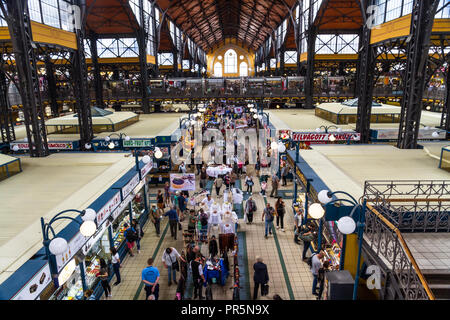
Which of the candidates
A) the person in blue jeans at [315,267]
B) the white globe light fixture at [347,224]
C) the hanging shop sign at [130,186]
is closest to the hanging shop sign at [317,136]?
the hanging shop sign at [130,186]

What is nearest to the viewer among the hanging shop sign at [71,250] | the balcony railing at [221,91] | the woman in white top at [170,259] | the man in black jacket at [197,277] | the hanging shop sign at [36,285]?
the hanging shop sign at [36,285]

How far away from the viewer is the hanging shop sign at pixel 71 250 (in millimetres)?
6706

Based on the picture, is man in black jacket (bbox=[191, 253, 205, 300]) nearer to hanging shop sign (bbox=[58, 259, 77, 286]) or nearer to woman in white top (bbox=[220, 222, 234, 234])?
woman in white top (bbox=[220, 222, 234, 234])

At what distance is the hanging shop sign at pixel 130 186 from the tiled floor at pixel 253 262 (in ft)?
8.22

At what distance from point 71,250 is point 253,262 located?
21.1 ft

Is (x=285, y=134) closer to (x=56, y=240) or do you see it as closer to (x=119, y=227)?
(x=119, y=227)

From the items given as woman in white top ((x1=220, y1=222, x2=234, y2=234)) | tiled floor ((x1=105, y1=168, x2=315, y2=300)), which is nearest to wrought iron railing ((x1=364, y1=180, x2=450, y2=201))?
tiled floor ((x1=105, y1=168, x2=315, y2=300))

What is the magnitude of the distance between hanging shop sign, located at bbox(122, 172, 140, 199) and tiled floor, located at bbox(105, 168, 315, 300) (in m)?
2.51

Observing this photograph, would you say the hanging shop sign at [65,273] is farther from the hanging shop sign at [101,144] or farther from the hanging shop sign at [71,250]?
the hanging shop sign at [101,144]

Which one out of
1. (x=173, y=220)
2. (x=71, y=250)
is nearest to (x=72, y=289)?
(x=71, y=250)

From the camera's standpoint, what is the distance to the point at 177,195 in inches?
625

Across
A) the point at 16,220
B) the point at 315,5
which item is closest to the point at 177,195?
the point at 16,220

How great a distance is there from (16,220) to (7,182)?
161 inches

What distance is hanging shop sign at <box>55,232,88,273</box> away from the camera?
671cm
